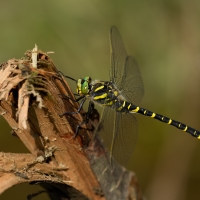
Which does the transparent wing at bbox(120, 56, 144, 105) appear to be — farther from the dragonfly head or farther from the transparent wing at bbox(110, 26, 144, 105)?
the dragonfly head

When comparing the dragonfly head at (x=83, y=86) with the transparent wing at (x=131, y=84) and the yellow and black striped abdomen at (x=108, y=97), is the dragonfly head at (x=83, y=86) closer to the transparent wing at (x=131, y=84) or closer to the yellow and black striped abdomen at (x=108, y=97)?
the yellow and black striped abdomen at (x=108, y=97)

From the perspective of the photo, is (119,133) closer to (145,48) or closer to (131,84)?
(131,84)

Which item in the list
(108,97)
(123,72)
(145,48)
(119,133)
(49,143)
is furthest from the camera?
(145,48)

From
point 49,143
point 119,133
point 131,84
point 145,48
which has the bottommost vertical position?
point 49,143

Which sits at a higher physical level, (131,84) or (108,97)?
(131,84)

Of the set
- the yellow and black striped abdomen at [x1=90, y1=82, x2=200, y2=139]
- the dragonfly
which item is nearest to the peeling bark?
the dragonfly

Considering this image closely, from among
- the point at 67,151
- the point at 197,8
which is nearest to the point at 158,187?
the point at 197,8

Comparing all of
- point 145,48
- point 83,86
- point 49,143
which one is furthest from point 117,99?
point 145,48
